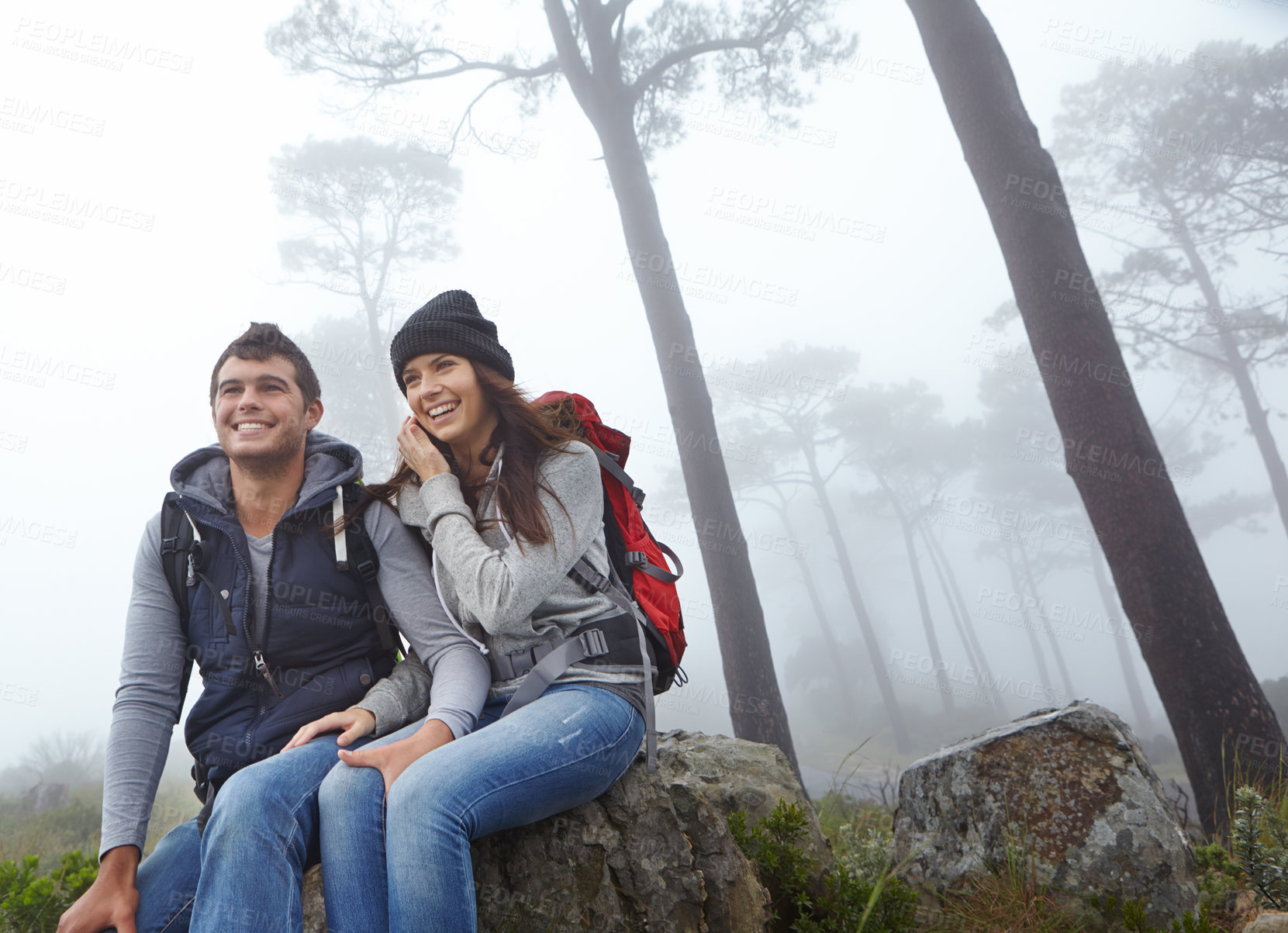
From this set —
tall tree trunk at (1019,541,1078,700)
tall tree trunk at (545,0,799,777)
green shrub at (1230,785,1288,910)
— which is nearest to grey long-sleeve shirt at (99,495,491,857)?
green shrub at (1230,785,1288,910)

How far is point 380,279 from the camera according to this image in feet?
57.3

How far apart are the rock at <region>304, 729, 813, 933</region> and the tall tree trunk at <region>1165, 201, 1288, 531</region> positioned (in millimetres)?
21354

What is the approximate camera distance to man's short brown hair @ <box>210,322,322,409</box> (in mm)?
2506

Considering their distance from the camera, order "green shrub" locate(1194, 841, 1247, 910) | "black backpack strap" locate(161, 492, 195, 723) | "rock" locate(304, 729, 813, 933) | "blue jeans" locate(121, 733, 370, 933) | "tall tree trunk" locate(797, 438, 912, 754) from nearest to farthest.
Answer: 1. "blue jeans" locate(121, 733, 370, 933)
2. "rock" locate(304, 729, 813, 933)
3. "black backpack strap" locate(161, 492, 195, 723)
4. "green shrub" locate(1194, 841, 1247, 910)
5. "tall tree trunk" locate(797, 438, 912, 754)

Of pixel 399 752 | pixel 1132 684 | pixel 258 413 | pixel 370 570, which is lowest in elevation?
pixel 1132 684

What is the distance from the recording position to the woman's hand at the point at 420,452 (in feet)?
7.89

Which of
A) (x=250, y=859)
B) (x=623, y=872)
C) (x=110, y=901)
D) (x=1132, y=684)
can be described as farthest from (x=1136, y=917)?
(x=1132, y=684)

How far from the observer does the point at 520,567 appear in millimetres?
2111

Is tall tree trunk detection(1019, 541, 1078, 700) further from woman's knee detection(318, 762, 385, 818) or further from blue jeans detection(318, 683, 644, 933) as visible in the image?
woman's knee detection(318, 762, 385, 818)

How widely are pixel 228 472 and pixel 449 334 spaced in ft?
3.00

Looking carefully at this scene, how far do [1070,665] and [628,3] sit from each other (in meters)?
72.3

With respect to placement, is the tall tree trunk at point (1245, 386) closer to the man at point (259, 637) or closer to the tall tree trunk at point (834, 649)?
the tall tree trunk at point (834, 649)

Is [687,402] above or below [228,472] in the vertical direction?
above

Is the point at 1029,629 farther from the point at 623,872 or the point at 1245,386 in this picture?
the point at 623,872
